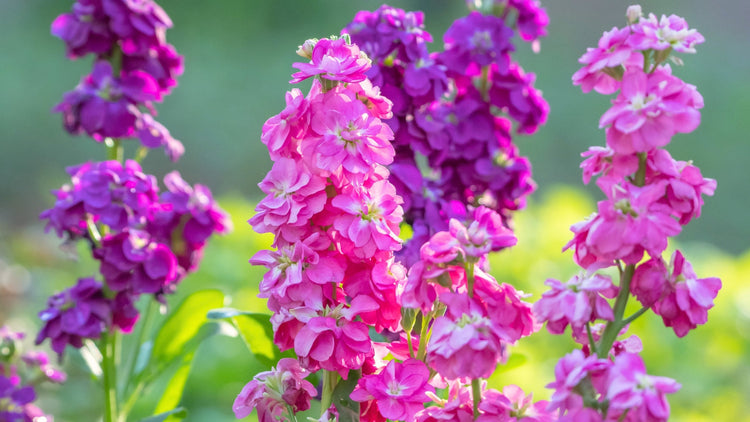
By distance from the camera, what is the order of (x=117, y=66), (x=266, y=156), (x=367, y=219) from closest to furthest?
(x=367, y=219) < (x=117, y=66) < (x=266, y=156)

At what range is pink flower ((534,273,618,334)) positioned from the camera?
624 mm

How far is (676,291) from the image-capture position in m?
0.65

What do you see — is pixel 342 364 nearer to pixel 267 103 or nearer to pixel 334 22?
pixel 267 103

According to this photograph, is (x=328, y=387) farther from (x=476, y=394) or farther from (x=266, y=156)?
(x=266, y=156)

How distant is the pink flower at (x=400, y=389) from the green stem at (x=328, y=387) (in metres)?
0.05

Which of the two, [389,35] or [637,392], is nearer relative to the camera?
[637,392]

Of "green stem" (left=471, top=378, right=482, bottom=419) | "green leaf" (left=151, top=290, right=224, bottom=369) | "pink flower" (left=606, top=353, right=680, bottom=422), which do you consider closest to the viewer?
"pink flower" (left=606, top=353, right=680, bottom=422)

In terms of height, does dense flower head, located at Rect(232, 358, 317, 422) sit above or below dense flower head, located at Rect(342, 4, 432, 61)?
below

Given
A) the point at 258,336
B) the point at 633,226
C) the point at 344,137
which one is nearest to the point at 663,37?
the point at 633,226

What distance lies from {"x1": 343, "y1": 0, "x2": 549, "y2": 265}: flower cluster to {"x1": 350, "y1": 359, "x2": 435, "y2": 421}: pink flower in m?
0.26

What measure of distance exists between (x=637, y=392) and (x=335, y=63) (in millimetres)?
347

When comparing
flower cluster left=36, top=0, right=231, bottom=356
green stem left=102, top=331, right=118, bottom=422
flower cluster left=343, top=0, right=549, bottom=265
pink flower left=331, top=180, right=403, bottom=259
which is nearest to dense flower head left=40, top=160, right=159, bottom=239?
flower cluster left=36, top=0, right=231, bottom=356

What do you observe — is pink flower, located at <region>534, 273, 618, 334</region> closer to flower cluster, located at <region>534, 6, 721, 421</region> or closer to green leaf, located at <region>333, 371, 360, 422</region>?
flower cluster, located at <region>534, 6, 721, 421</region>

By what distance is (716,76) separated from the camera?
5621mm
